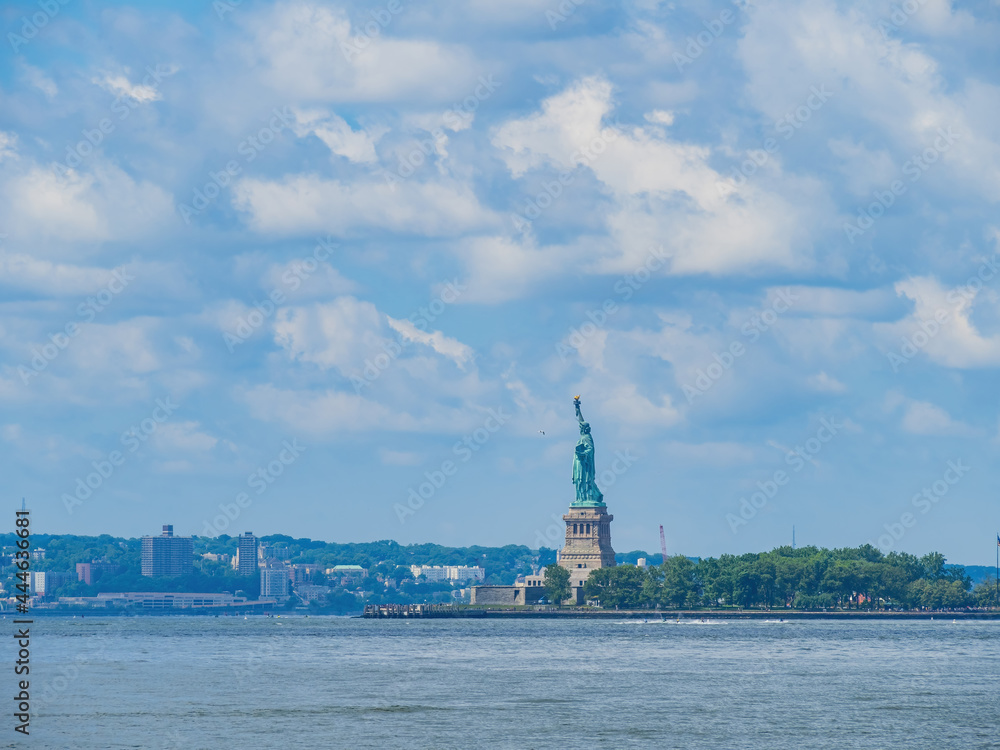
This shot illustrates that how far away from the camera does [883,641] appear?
Result: 176 metres

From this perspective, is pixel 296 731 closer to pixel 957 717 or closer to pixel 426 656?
pixel 957 717

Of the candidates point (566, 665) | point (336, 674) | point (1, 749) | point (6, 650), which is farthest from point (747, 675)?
point (6, 650)

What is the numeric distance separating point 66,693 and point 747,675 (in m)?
44.9

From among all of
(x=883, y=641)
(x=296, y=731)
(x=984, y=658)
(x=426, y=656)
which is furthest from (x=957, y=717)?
(x=883, y=641)

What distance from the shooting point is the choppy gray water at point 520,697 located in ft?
264

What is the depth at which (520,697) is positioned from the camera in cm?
9925

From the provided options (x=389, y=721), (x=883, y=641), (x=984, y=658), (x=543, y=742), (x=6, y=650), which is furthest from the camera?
(x=883, y=641)

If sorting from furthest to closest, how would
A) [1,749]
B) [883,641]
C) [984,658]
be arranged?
[883,641] → [984,658] → [1,749]

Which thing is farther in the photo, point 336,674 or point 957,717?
point 336,674

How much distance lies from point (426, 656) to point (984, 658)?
150 feet

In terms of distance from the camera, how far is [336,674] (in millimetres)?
120688

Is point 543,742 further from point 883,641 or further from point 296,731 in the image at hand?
point 883,641

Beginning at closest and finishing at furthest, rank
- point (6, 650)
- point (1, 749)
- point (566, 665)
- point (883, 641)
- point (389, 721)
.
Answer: point (1, 749) → point (389, 721) → point (566, 665) → point (6, 650) → point (883, 641)

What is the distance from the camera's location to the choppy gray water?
3167 inches
